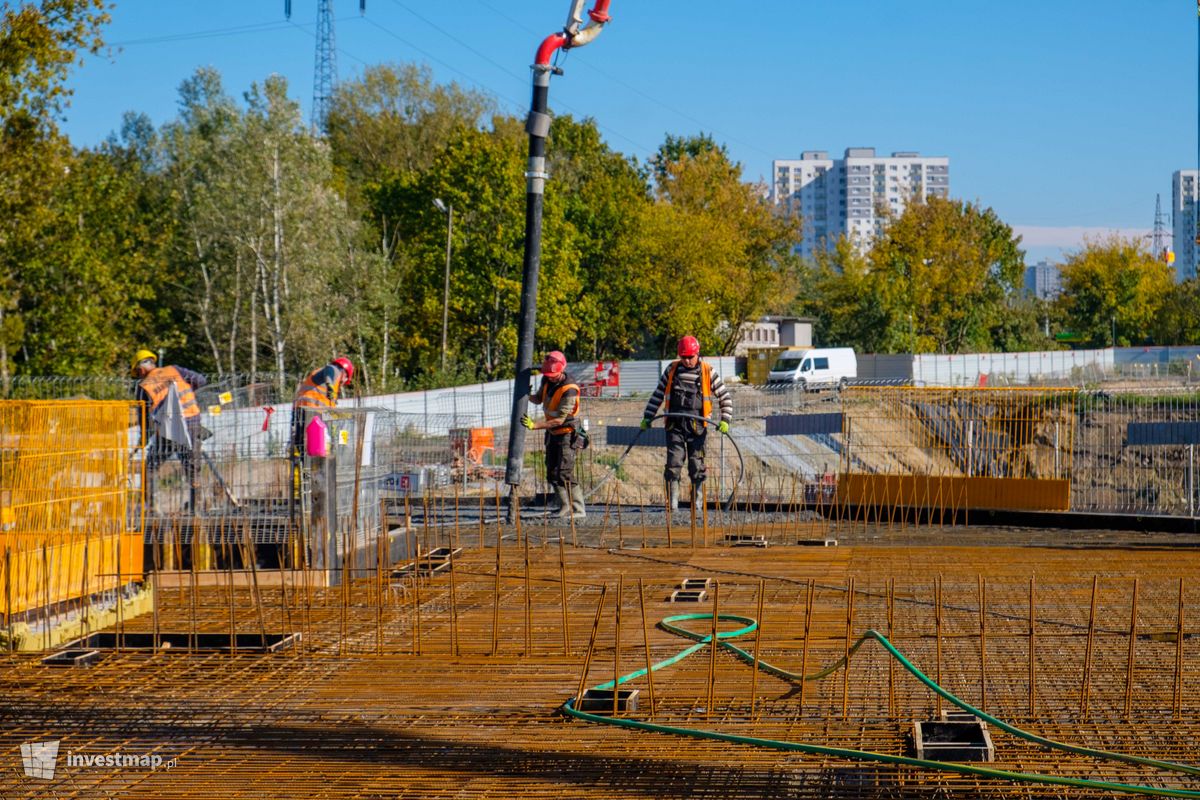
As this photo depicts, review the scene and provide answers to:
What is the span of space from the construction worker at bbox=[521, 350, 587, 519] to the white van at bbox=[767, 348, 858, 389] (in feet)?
127

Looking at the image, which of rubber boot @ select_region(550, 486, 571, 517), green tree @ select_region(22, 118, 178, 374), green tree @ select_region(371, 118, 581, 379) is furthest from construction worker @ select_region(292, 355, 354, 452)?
green tree @ select_region(371, 118, 581, 379)

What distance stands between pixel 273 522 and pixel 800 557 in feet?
14.0

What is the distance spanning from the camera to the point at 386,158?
61094 mm

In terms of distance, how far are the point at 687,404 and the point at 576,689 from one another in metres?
6.48

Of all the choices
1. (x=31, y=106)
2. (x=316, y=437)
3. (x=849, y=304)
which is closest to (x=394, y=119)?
(x=849, y=304)

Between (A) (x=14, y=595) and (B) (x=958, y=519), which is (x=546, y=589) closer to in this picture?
(A) (x=14, y=595)

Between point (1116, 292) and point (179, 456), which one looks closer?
point (179, 456)

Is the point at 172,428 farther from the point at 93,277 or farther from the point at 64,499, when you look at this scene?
the point at 93,277

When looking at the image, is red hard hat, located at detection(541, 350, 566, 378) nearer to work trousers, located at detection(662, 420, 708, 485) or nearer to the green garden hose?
work trousers, located at detection(662, 420, 708, 485)

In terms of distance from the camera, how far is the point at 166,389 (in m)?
11.6

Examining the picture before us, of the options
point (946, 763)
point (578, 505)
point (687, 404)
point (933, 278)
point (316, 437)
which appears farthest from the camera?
point (933, 278)

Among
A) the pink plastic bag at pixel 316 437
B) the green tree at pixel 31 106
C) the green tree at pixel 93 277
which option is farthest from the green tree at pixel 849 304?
the pink plastic bag at pixel 316 437

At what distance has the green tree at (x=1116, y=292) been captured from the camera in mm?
74062

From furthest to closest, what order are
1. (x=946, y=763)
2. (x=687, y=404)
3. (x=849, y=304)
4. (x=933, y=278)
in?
(x=849, y=304) < (x=933, y=278) < (x=687, y=404) < (x=946, y=763)
